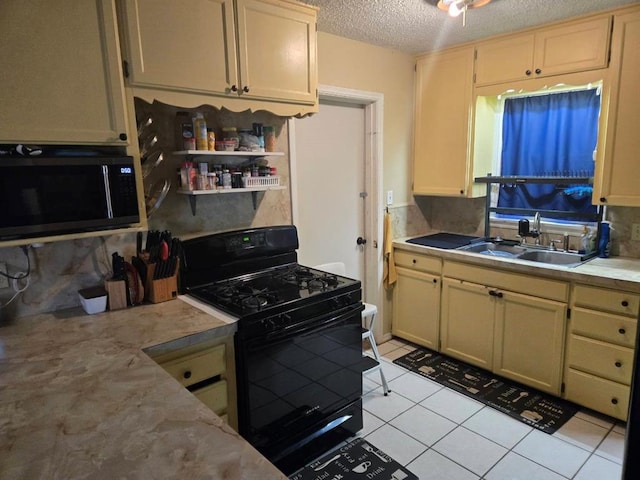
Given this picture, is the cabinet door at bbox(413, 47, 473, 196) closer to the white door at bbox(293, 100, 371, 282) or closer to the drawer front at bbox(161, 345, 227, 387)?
the white door at bbox(293, 100, 371, 282)

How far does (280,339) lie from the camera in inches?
73.4

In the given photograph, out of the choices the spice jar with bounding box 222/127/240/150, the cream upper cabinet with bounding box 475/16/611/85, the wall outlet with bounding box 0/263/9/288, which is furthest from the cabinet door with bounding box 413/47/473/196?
the wall outlet with bounding box 0/263/9/288

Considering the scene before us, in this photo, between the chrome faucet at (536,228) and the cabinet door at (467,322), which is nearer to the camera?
the cabinet door at (467,322)

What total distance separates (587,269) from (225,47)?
235 centimetres

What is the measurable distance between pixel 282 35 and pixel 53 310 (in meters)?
1.72

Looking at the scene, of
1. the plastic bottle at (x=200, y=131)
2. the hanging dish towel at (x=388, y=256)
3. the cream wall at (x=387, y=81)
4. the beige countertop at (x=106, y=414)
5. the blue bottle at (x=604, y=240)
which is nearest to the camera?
the beige countertop at (x=106, y=414)

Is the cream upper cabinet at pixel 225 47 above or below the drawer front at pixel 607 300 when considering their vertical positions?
above

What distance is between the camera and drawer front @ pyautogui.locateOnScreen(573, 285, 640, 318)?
225 centimetres

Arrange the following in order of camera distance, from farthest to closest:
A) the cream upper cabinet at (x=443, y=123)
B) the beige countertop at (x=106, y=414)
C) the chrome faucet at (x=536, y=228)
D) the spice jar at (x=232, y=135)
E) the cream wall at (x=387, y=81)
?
the cream upper cabinet at (x=443, y=123)
the chrome faucet at (x=536, y=228)
the cream wall at (x=387, y=81)
the spice jar at (x=232, y=135)
the beige countertop at (x=106, y=414)

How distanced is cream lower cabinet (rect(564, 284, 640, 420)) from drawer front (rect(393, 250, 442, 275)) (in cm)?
95

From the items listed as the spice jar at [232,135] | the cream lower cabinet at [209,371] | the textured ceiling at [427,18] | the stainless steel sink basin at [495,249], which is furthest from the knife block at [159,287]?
the stainless steel sink basin at [495,249]

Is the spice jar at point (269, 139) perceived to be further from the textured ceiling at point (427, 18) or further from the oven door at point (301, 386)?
the oven door at point (301, 386)

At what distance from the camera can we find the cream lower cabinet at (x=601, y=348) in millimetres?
2283

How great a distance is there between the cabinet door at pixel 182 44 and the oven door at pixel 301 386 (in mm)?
1149
